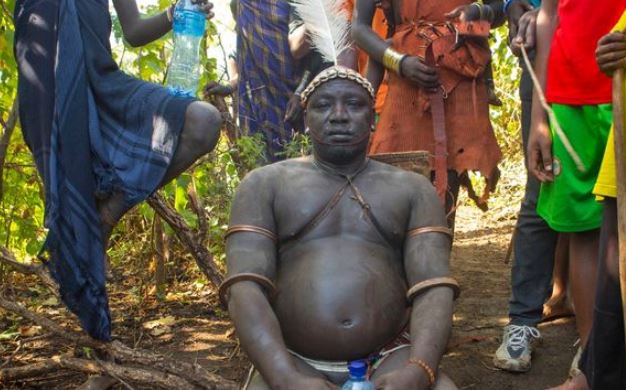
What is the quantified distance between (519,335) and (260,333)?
1.69 meters

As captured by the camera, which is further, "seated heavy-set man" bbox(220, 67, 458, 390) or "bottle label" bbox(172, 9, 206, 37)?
"bottle label" bbox(172, 9, 206, 37)

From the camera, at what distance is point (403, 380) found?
2.61m

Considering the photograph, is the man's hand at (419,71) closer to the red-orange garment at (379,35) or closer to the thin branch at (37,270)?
the red-orange garment at (379,35)

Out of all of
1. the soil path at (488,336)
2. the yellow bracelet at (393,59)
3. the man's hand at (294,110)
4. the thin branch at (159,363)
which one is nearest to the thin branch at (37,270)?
the thin branch at (159,363)

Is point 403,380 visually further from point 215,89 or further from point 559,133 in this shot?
point 215,89

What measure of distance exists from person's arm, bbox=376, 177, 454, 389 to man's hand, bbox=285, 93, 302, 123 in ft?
5.63

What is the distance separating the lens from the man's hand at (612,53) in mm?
2520

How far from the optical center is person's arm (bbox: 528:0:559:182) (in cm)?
Result: 348

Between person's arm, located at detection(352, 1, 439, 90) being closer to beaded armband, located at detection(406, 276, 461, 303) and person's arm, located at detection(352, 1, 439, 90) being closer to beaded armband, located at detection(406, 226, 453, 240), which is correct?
beaded armband, located at detection(406, 226, 453, 240)

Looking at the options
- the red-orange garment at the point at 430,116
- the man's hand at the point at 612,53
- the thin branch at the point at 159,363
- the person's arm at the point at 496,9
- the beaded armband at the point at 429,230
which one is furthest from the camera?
the person's arm at the point at 496,9

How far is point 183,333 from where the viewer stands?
4.57 m

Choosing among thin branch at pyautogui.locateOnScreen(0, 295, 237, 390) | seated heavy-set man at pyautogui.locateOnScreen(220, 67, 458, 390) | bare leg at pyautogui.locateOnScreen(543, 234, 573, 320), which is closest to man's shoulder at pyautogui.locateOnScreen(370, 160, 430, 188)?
seated heavy-set man at pyautogui.locateOnScreen(220, 67, 458, 390)

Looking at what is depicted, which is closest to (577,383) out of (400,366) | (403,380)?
(400,366)

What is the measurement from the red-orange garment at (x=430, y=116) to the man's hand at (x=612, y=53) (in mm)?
1673
